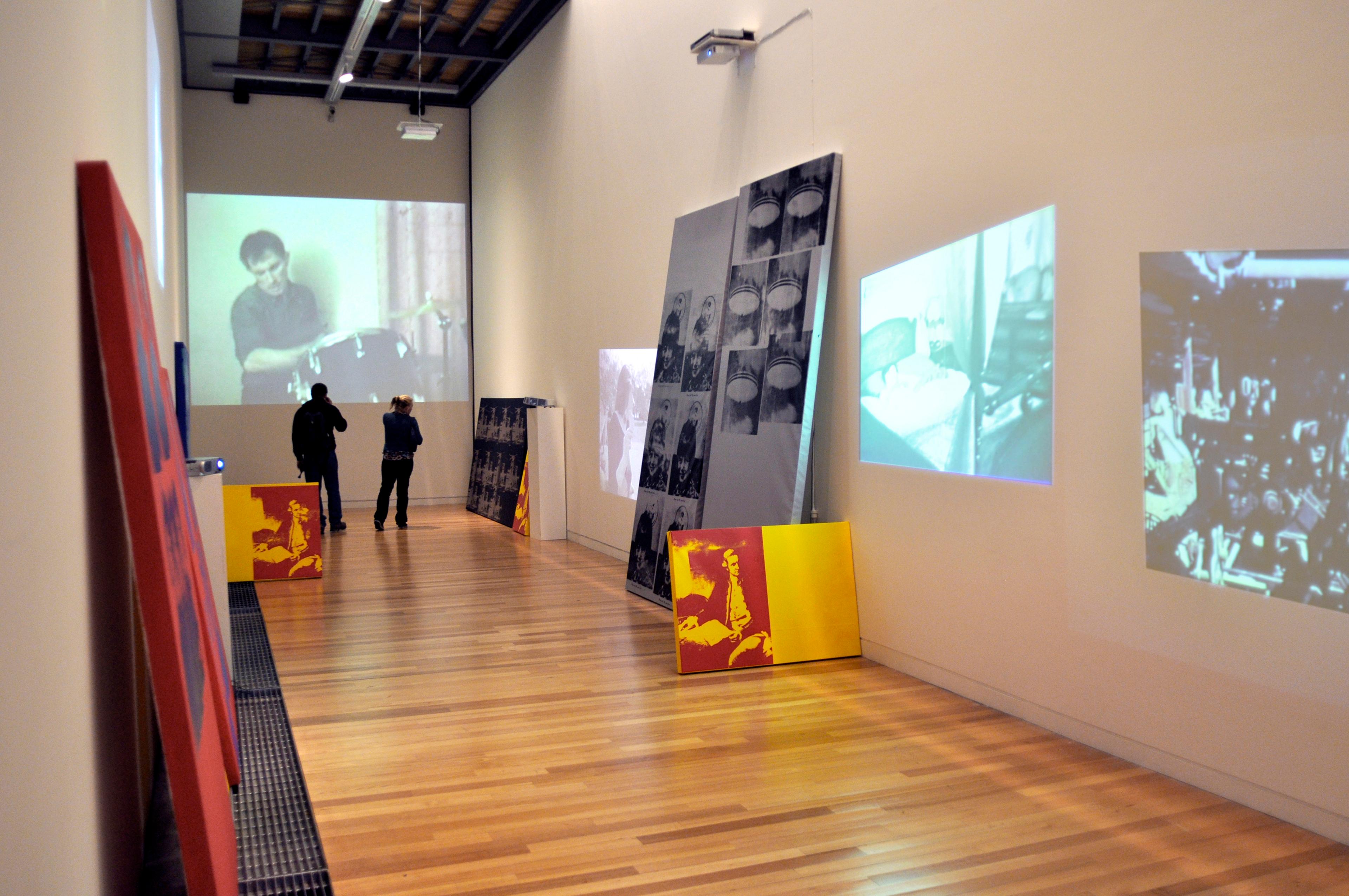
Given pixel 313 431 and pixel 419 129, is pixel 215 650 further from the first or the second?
pixel 419 129

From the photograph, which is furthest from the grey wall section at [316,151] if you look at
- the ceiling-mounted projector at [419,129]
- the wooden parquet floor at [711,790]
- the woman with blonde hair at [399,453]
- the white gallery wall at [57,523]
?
the white gallery wall at [57,523]

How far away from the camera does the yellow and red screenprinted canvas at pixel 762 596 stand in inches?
202

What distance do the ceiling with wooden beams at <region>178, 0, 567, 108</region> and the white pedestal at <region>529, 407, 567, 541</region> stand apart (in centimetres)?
396

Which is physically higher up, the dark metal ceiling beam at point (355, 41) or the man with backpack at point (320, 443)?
the dark metal ceiling beam at point (355, 41)

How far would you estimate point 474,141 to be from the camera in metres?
13.7

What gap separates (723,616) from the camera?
5.16 m

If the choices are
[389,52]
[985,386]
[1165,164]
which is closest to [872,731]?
[985,386]

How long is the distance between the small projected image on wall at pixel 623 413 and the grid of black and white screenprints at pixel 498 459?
201cm

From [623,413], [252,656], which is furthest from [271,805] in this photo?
[623,413]

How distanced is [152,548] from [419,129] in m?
9.68

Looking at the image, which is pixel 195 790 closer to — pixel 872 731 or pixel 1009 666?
pixel 872 731

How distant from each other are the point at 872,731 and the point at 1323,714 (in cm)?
156

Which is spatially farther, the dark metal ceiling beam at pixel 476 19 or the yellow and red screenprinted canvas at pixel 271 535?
the dark metal ceiling beam at pixel 476 19

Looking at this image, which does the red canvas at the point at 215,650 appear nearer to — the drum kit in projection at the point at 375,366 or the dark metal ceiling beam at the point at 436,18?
the dark metal ceiling beam at the point at 436,18
